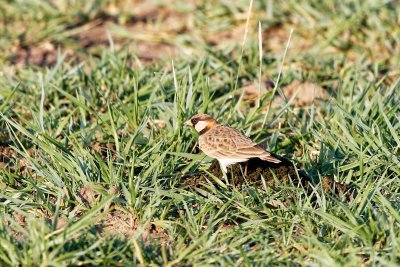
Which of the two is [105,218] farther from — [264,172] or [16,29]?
[16,29]

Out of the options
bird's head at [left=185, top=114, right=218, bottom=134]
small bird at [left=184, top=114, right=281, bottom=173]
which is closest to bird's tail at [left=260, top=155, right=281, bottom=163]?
small bird at [left=184, top=114, right=281, bottom=173]

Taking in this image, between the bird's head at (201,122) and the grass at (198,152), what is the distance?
10cm

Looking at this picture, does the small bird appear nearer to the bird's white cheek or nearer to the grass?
the bird's white cheek

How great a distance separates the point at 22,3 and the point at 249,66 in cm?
282

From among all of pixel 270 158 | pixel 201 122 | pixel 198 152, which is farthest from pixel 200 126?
pixel 270 158

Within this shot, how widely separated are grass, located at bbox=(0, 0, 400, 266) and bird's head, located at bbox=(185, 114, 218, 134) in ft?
0.31

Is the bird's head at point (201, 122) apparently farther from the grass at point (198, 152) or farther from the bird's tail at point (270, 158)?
the bird's tail at point (270, 158)

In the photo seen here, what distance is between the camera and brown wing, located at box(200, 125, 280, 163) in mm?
5191

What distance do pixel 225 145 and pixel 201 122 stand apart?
0.34 meters

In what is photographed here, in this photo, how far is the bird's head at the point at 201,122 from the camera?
18.1ft

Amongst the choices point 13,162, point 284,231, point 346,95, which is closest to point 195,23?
point 346,95

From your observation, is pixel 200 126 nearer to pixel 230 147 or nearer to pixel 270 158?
pixel 230 147

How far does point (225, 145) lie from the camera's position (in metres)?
5.25

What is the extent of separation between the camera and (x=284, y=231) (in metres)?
4.67
